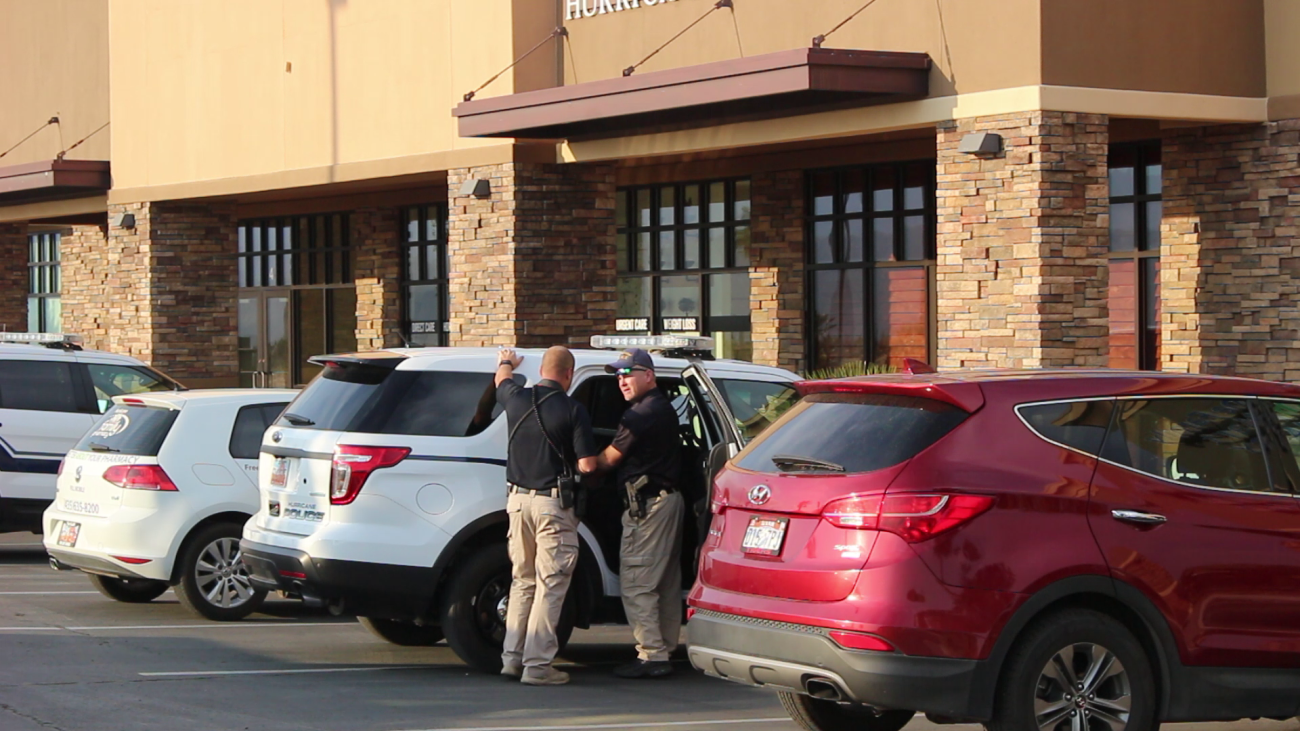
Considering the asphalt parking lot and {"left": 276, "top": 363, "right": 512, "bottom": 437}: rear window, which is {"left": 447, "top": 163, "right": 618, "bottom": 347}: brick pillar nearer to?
the asphalt parking lot

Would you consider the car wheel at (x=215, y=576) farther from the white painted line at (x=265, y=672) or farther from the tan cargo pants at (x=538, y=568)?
the tan cargo pants at (x=538, y=568)

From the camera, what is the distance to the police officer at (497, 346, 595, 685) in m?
9.68

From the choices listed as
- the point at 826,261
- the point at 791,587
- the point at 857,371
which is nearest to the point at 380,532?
the point at 791,587

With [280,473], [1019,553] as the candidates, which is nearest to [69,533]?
[280,473]

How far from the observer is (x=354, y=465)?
983cm

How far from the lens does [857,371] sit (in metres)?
19.5

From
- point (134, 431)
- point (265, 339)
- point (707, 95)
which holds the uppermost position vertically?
point (707, 95)

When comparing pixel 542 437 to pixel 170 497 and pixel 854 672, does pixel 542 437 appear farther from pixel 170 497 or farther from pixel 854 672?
pixel 170 497

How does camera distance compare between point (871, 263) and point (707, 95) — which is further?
point (871, 263)

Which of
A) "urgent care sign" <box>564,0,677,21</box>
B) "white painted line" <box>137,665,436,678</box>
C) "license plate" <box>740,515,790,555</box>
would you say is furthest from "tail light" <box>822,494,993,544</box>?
"urgent care sign" <box>564,0,677,21</box>

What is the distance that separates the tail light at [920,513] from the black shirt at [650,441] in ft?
9.22

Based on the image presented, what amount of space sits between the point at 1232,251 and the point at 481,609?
1034 cm

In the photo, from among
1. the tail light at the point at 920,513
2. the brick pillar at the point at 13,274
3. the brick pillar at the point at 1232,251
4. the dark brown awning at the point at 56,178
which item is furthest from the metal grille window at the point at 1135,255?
the brick pillar at the point at 13,274

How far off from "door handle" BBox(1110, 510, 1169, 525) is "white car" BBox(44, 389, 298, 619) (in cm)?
694
